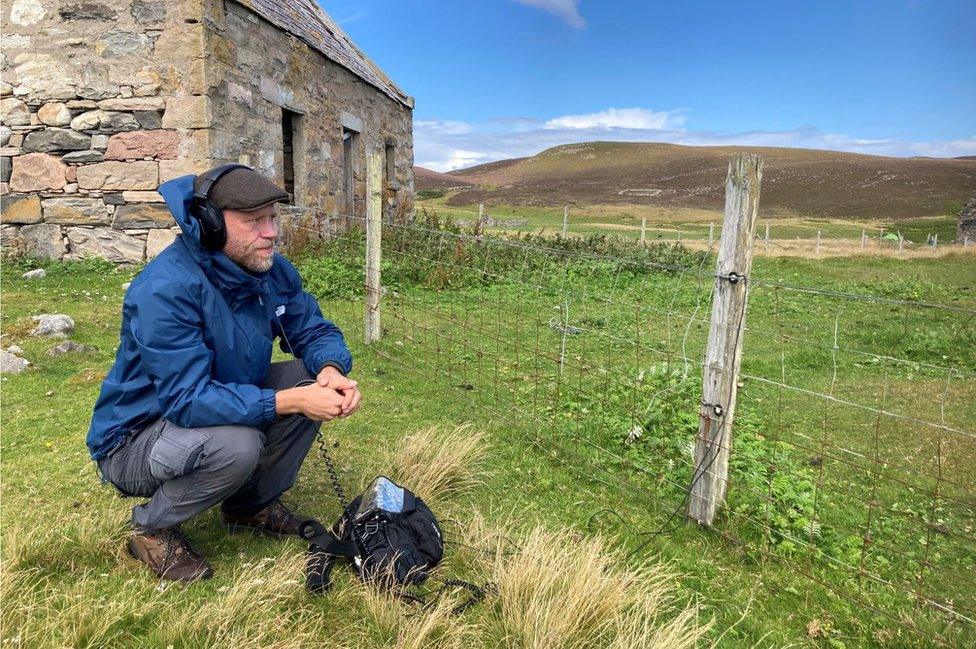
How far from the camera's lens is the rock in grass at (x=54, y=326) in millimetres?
6863

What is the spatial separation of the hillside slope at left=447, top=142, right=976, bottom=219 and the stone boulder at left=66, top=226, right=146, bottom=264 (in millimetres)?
37785

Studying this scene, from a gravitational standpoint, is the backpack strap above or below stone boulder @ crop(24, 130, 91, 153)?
below

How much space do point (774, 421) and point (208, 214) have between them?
5052 mm

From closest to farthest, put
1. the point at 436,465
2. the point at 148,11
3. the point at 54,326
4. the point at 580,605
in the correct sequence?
the point at 580,605, the point at 436,465, the point at 54,326, the point at 148,11

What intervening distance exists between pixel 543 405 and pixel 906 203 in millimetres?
52807

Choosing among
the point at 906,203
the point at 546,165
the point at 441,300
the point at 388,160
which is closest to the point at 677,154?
the point at 546,165

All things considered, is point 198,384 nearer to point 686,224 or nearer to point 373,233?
point 373,233

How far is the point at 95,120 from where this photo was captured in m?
9.60

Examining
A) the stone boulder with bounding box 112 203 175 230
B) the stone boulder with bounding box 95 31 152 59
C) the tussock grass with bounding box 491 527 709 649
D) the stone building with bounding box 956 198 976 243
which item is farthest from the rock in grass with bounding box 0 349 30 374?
the stone building with bounding box 956 198 976 243

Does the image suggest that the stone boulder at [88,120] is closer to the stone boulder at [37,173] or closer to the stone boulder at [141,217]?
the stone boulder at [37,173]

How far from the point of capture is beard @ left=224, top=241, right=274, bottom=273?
9.55 feet

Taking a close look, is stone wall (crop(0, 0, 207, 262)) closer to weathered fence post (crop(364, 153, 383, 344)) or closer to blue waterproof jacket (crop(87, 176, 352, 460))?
weathered fence post (crop(364, 153, 383, 344))

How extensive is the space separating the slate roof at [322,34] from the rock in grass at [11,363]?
6.25 metres

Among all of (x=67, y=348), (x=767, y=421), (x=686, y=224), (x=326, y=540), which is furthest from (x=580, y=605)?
(x=686, y=224)
